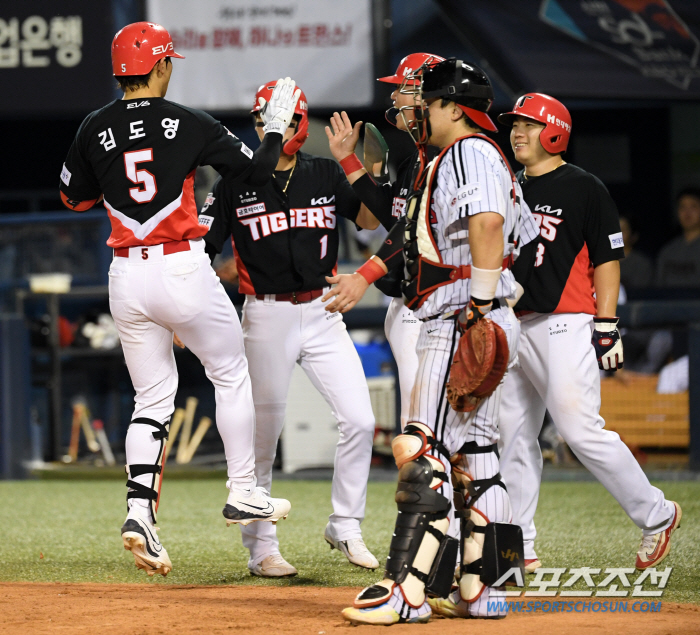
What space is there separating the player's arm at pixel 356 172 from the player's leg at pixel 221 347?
77 cm

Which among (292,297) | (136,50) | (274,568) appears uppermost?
(136,50)

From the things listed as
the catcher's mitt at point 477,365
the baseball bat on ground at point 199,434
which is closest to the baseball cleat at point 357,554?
the catcher's mitt at point 477,365

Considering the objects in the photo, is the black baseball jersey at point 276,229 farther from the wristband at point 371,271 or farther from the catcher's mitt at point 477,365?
the catcher's mitt at point 477,365

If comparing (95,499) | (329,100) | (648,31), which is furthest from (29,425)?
(648,31)

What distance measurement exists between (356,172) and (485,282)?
1335 millimetres

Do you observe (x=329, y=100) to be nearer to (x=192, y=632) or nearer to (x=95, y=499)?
(x=95, y=499)

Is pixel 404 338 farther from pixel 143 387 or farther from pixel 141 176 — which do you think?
pixel 141 176

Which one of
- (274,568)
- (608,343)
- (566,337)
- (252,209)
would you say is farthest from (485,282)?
(274,568)

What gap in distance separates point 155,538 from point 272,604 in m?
0.51

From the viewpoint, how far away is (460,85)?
346 centimetres

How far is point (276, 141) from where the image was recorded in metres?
4.16

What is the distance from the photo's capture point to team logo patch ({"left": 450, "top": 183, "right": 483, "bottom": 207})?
3.30 meters

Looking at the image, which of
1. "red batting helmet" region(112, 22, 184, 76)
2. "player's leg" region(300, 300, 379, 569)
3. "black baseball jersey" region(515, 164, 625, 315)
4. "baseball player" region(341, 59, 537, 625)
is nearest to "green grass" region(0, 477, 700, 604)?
"player's leg" region(300, 300, 379, 569)

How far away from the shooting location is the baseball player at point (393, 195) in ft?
14.6
